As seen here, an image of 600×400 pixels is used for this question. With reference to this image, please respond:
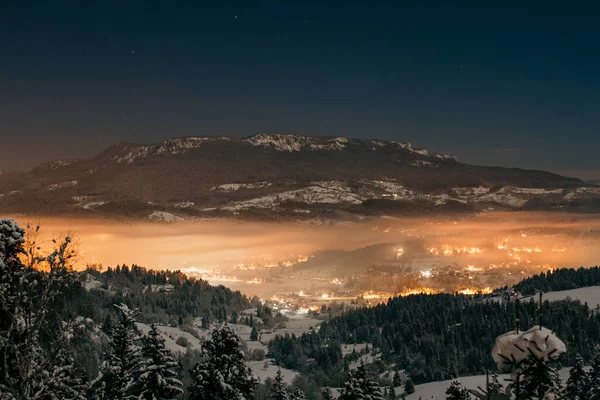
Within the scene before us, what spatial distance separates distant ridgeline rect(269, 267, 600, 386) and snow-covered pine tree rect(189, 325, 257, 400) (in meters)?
131

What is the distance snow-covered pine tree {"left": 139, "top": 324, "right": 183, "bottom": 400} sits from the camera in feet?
85.4

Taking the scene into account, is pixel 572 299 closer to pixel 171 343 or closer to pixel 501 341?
pixel 171 343

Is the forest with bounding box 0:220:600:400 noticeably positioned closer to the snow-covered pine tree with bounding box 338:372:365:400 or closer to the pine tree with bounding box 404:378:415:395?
the snow-covered pine tree with bounding box 338:372:365:400

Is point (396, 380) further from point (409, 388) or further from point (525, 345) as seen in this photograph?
point (525, 345)

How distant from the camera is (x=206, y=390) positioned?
29.4m

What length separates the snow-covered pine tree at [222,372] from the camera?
29109 mm

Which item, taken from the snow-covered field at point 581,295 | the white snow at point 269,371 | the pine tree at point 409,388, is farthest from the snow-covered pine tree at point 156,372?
the snow-covered field at point 581,295

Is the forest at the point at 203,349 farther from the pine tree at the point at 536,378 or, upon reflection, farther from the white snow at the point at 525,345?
the white snow at the point at 525,345

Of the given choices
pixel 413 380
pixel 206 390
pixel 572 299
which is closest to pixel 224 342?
pixel 206 390

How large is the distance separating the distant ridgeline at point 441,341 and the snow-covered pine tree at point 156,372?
135 metres

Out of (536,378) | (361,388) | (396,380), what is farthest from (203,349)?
(396,380)

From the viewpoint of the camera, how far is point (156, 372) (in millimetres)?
26406

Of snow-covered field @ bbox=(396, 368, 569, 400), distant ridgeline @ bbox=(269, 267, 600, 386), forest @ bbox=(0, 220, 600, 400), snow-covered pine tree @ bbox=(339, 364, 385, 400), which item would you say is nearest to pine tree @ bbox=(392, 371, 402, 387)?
forest @ bbox=(0, 220, 600, 400)

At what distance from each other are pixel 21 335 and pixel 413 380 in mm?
157000
